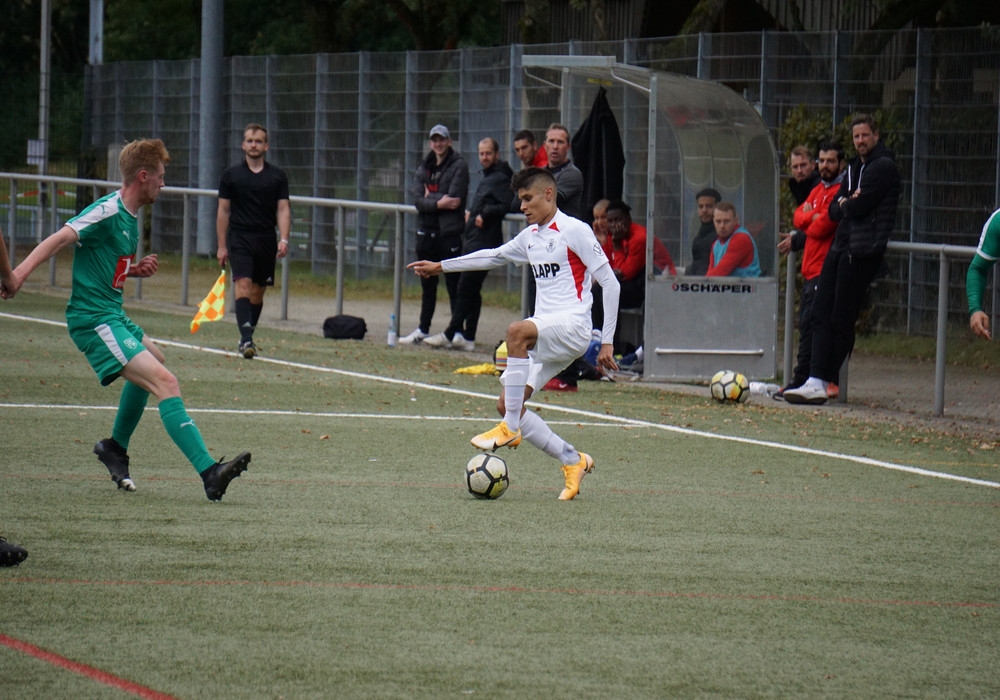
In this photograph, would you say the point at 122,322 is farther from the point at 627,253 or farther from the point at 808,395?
the point at 627,253

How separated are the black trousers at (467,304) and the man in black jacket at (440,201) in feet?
0.76

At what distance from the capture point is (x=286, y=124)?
84.8 ft

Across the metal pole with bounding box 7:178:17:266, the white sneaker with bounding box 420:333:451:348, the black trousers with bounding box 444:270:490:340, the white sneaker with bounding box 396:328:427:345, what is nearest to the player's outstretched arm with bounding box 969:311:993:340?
the black trousers with bounding box 444:270:490:340

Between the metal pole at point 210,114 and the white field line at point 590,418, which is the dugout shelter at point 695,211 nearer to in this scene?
the white field line at point 590,418

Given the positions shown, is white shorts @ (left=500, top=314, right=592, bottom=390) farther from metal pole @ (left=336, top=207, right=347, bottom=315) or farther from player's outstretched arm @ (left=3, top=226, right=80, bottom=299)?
metal pole @ (left=336, top=207, right=347, bottom=315)

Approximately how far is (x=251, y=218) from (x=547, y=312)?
664 centimetres

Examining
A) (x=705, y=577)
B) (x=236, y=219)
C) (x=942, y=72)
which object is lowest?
(x=705, y=577)

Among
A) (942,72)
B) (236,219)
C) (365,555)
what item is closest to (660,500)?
(365,555)

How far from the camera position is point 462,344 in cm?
1573

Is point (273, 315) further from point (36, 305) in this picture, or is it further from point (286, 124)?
point (286, 124)

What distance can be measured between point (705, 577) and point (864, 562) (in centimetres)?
85

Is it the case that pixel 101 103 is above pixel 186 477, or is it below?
above

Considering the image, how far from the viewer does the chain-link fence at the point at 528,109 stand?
16.4 metres

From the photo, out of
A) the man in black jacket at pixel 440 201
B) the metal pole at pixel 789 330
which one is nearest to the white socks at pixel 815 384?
the metal pole at pixel 789 330
